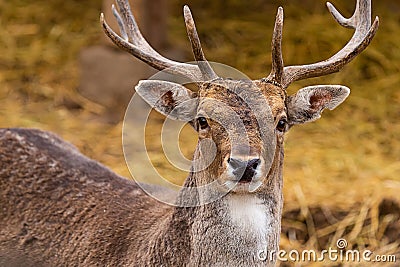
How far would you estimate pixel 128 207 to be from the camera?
477cm

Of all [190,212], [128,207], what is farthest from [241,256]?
[128,207]

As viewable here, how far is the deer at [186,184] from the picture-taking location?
4.03 meters

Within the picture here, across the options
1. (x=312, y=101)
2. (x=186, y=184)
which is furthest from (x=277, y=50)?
(x=186, y=184)

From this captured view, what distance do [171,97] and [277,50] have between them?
0.54m

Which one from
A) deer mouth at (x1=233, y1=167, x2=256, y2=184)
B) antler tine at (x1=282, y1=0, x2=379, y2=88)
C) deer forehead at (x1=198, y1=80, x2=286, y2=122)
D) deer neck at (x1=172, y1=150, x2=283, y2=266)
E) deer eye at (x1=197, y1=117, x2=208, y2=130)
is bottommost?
deer neck at (x1=172, y1=150, x2=283, y2=266)

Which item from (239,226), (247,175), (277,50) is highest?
(277,50)

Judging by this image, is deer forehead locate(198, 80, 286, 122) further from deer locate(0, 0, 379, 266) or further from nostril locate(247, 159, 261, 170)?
nostril locate(247, 159, 261, 170)

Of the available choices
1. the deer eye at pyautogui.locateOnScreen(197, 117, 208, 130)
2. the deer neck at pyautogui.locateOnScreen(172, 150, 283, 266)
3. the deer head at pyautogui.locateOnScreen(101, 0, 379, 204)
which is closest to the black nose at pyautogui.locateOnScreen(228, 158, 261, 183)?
the deer head at pyautogui.locateOnScreen(101, 0, 379, 204)

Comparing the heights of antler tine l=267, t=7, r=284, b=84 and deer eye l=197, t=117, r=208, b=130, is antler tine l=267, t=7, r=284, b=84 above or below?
above

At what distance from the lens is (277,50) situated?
13.5ft

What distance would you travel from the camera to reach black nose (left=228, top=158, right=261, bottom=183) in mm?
3807

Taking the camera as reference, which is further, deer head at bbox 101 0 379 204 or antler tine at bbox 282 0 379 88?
antler tine at bbox 282 0 379 88

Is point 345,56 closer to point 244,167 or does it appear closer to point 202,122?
point 202,122

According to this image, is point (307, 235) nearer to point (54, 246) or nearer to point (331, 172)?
point (331, 172)
